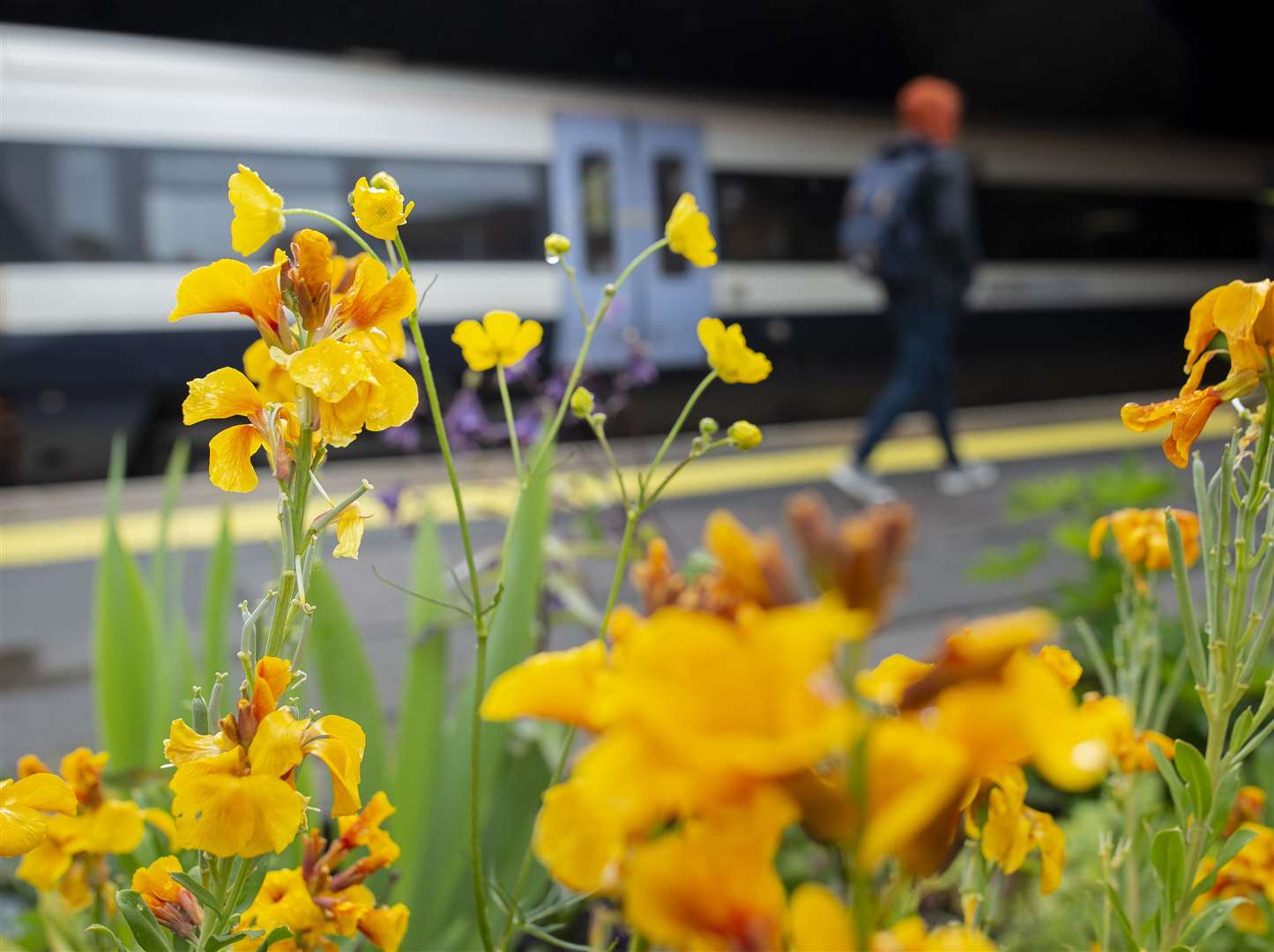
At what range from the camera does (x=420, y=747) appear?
1117 millimetres

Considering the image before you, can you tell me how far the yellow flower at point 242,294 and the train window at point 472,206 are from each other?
19.7 ft

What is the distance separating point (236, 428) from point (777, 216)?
24.4ft

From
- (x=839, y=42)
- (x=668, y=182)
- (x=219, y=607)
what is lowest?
(x=219, y=607)

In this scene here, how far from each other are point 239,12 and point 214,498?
14.1 feet

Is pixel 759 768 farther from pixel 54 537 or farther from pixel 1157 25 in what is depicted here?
pixel 1157 25

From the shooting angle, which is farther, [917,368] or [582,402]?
[917,368]

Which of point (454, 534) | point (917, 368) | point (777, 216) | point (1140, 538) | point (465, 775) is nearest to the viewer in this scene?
point (1140, 538)

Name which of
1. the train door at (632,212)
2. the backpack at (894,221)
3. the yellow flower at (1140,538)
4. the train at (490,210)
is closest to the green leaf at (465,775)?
the yellow flower at (1140,538)

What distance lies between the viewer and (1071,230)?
357 inches

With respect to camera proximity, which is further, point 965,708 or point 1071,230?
point 1071,230

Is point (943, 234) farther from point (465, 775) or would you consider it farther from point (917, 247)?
point (465, 775)

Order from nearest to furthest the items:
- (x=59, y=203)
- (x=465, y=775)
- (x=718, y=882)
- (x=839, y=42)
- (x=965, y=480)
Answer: (x=718, y=882) → (x=465, y=775) → (x=965, y=480) → (x=59, y=203) → (x=839, y=42)

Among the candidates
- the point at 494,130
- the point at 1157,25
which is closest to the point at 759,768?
the point at 494,130

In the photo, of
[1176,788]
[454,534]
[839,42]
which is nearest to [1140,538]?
[1176,788]
